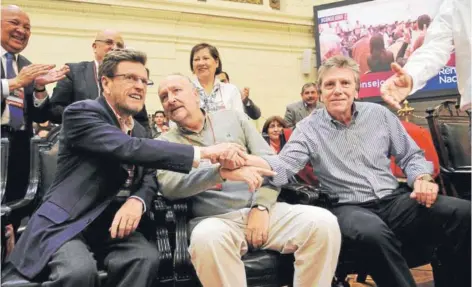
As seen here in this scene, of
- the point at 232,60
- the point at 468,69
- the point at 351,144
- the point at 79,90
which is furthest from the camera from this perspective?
the point at 232,60

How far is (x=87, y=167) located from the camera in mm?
1770

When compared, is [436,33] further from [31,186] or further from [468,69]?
[31,186]

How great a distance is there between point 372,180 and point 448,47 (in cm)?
69

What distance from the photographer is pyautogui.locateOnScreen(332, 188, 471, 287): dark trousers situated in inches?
73.5

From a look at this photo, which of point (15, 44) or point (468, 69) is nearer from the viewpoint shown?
point (468, 69)

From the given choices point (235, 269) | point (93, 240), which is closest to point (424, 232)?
point (235, 269)

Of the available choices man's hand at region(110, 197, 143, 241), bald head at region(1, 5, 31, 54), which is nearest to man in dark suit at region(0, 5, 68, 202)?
bald head at region(1, 5, 31, 54)

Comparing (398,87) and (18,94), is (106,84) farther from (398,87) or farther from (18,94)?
(398,87)

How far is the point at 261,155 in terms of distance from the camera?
2.17 meters

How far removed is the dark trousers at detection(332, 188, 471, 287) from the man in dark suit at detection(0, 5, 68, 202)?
1.51 m

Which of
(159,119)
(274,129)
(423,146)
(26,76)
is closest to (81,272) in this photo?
(26,76)

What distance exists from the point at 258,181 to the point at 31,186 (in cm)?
97

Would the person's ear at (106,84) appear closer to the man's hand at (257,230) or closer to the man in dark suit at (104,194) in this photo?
the man in dark suit at (104,194)

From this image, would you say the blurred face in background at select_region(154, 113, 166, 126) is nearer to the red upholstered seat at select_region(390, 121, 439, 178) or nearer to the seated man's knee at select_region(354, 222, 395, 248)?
the red upholstered seat at select_region(390, 121, 439, 178)
